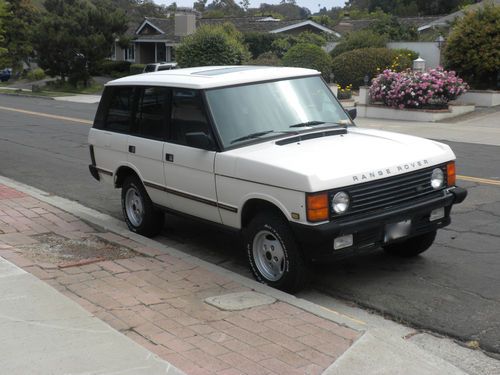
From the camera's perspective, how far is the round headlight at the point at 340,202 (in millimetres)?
5098

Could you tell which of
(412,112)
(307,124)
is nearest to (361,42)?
(412,112)

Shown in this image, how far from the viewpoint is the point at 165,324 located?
4.62 metres

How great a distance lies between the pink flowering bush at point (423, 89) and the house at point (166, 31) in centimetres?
3091

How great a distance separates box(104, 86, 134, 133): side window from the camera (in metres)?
7.33

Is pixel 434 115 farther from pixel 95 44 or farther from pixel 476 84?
pixel 95 44

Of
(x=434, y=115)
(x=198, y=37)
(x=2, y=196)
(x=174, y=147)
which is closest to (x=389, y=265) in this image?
(x=174, y=147)

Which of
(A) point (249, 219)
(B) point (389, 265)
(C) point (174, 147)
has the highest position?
(C) point (174, 147)

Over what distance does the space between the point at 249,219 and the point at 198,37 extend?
26.9 meters

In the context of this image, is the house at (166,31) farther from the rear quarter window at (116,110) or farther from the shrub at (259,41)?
the rear quarter window at (116,110)

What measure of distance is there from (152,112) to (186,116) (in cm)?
71

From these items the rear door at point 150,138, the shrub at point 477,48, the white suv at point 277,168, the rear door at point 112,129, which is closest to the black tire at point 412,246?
the white suv at point 277,168

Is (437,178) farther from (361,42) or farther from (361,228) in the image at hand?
(361,42)

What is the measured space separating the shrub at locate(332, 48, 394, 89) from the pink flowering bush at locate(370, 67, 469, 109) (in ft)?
26.5

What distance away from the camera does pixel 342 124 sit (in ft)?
21.2
